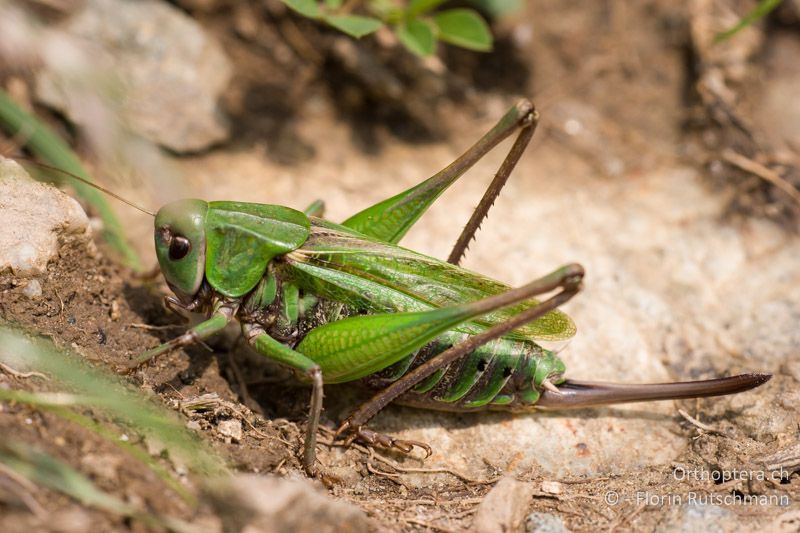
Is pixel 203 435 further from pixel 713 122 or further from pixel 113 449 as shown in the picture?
pixel 713 122

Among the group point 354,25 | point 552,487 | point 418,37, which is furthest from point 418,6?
point 552,487

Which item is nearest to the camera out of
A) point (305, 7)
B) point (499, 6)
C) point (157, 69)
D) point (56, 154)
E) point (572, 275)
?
point (572, 275)

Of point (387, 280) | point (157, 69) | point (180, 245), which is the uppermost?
point (157, 69)

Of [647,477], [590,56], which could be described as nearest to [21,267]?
[647,477]

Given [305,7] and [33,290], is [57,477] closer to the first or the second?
[33,290]

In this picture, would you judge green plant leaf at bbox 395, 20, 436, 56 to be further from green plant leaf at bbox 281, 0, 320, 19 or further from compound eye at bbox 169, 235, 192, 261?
compound eye at bbox 169, 235, 192, 261

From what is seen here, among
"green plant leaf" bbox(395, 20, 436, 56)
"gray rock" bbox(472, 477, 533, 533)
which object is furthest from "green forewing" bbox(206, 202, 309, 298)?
"green plant leaf" bbox(395, 20, 436, 56)
